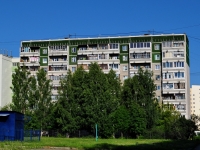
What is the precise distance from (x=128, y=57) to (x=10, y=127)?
59.1 metres

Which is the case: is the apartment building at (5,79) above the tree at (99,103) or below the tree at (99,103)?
above

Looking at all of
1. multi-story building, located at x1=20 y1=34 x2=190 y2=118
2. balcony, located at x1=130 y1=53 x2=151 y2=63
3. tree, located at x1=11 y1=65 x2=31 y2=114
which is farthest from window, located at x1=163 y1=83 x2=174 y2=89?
tree, located at x1=11 y1=65 x2=31 y2=114

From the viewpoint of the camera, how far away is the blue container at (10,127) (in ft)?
163

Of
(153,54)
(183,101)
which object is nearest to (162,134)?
(183,101)

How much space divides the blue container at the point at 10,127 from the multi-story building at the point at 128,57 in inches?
2141

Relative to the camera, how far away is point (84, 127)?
82.4 m

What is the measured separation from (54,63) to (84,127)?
3205 cm

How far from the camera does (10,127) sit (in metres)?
49.9

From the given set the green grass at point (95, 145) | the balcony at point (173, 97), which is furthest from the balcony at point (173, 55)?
the green grass at point (95, 145)

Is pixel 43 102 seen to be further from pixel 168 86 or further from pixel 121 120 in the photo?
pixel 168 86

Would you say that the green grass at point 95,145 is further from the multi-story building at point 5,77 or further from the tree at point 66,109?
the multi-story building at point 5,77

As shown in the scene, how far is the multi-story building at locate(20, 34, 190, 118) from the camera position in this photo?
99500mm

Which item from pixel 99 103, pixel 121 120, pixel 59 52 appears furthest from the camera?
pixel 59 52

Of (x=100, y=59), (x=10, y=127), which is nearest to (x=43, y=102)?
(x=100, y=59)
